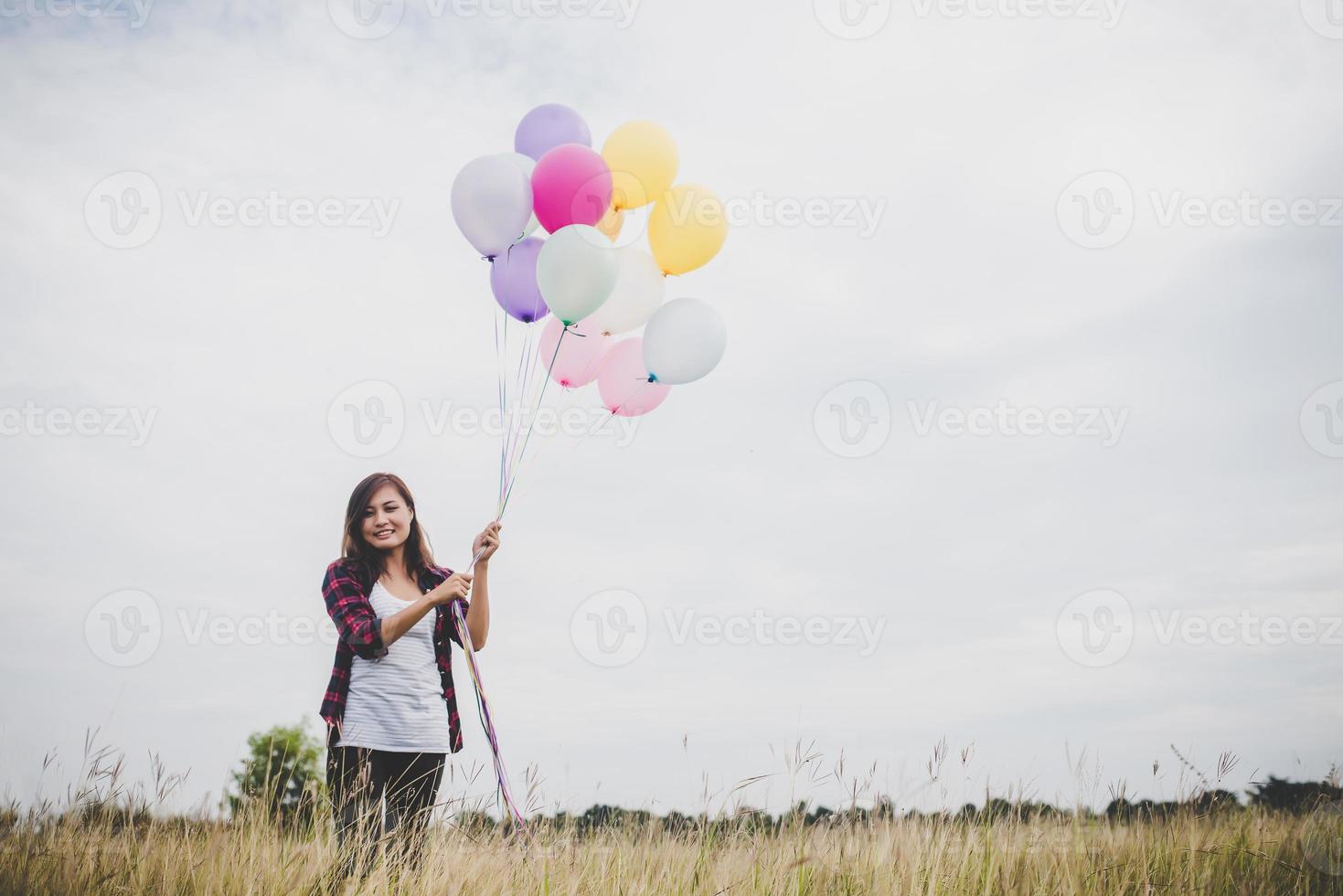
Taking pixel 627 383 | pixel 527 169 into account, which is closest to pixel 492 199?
pixel 527 169

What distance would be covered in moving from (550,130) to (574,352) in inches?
45.5

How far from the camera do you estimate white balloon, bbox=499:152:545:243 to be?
454 centimetres

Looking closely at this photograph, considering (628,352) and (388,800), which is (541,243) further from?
(388,800)

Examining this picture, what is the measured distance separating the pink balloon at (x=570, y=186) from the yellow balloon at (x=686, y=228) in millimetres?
354

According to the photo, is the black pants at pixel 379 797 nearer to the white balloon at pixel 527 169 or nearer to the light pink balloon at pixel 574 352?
the light pink balloon at pixel 574 352

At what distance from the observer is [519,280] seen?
4.60m

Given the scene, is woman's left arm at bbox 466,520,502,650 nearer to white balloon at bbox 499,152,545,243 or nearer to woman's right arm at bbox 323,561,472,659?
woman's right arm at bbox 323,561,472,659

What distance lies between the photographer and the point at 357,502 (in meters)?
3.71

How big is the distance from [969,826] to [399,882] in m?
1.96

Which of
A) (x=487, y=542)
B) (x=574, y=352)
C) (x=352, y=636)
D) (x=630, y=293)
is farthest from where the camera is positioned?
(x=574, y=352)

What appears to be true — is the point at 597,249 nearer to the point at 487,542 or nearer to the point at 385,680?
the point at 487,542

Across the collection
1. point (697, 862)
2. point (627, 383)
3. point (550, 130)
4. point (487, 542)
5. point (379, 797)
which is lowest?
point (697, 862)

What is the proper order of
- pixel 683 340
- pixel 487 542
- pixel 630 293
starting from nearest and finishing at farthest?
1. pixel 487 542
2. pixel 683 340
3. pixel 630 293

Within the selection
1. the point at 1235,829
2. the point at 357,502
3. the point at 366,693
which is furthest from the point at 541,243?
the point at 1235,829
